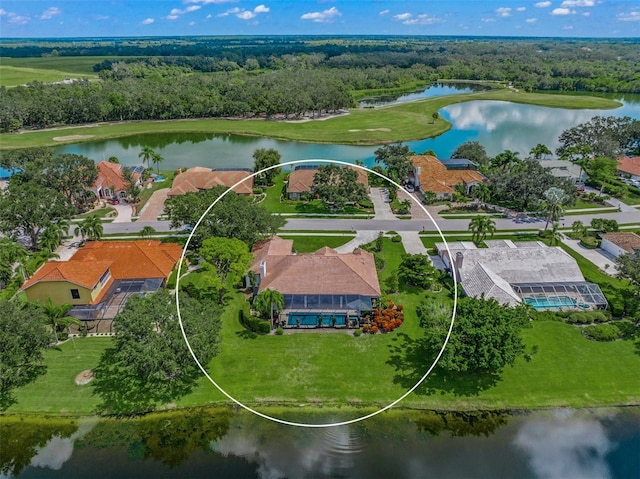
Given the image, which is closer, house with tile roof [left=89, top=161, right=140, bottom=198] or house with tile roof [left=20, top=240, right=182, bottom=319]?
house with tile roof [left=20, top=240, right=182, bottom=319]

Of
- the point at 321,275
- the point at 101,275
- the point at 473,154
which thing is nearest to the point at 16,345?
the point at 101,275

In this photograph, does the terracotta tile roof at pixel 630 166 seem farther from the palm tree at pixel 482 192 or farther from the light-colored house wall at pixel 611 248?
the light-colored house wall at pixel 611 248

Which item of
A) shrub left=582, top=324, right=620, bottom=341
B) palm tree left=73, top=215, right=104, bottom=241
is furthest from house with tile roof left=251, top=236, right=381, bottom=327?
palm tree left=73, top=215, right=104, bottom=241

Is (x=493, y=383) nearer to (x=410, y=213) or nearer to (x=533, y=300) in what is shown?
(x=533, y=300)

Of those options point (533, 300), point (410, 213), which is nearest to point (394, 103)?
point (410, 213)

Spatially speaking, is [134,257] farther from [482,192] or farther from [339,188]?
[482,192]

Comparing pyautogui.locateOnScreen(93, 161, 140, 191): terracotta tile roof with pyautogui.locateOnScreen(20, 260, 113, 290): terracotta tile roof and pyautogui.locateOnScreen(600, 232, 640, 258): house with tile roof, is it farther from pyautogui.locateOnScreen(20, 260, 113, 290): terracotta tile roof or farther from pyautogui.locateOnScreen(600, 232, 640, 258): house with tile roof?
pyautogui.locateOnScreen(600, 232, 640, 258): house with tile roof

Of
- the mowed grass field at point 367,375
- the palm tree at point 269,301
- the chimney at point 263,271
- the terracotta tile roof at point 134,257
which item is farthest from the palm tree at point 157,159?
the palm tree at point 269,301
